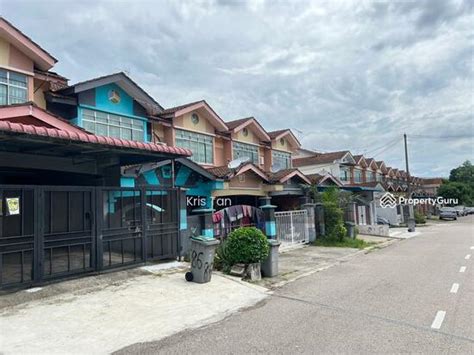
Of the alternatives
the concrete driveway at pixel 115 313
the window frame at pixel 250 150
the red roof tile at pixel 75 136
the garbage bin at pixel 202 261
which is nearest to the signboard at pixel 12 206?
the red roof tile at pixel 75 136

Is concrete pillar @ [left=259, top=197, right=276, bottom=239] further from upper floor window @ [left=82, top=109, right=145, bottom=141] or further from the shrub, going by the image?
upper floor window @ [left=82, top=109, right=145, bottom=141]

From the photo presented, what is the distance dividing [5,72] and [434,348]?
47.1ft

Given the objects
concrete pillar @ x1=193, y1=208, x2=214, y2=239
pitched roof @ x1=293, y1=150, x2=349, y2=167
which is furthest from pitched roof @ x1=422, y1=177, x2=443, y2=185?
concrete pillar @ x1=193, y1=208, x2=214, y2=239

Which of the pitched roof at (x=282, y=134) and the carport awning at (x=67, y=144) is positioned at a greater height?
the pitched roof at (x=282, y=134)

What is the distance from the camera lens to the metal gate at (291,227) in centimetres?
1822

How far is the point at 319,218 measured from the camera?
68.4ft

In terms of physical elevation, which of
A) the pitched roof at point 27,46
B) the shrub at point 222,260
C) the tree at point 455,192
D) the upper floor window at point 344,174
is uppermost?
the pitched roof at point 27,46

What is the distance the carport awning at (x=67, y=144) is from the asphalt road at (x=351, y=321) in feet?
15.4

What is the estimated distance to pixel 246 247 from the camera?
10305 mm

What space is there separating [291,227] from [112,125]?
951cm

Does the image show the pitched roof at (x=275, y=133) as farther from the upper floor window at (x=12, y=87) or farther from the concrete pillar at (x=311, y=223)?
the upper floor window at (x=12, y=87)

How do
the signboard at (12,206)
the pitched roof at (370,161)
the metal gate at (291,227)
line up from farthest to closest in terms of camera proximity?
the pitched roof at (370,161) < the metal gate at (291,227) < the signboard at (12,206)

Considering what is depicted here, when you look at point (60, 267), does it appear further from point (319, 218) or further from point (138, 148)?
point (319, 218)

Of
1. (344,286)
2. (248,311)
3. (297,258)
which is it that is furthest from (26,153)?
(297,258)
